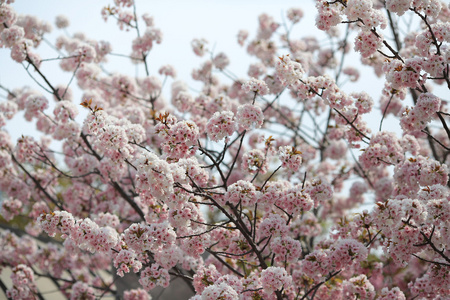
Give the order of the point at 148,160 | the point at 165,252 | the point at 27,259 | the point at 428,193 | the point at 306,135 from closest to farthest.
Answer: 1. the point at 148,160
2. the point at 428,193
3. the point at 165,252
4. the point at 27,259
5. the point at 306,135

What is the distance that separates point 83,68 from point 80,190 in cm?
257

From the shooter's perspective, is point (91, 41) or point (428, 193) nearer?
point (428, 193)

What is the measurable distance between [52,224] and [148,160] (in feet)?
5.17

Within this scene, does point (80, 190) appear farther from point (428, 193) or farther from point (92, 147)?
point (428, 193)

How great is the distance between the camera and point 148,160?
3674 mm

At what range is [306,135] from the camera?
973 centimetres

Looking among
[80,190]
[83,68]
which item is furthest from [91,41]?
[80,190]

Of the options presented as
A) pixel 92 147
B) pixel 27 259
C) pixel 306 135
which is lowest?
pixel 27 259

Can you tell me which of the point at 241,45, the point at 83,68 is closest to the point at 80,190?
the point at 83,68

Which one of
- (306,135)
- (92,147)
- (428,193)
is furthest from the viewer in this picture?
(306,135)

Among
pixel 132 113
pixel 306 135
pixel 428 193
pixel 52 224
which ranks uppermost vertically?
pixel 306 135

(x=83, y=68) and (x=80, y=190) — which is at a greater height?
(x=83, y=68)

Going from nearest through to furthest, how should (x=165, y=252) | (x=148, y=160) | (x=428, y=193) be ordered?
(x=148, y=160) → (x=428, y=193) → (x=165, y=252)

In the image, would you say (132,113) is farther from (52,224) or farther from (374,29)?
(374,29)
